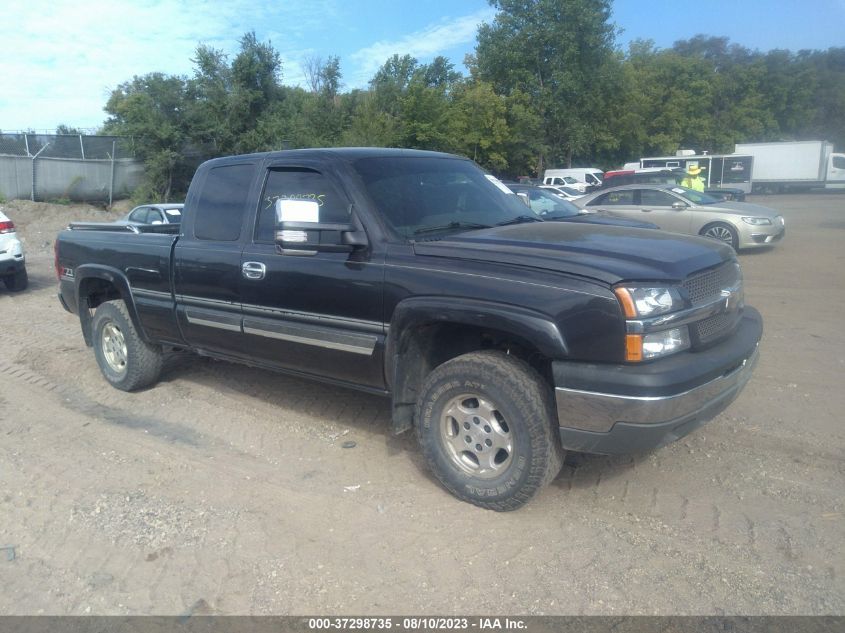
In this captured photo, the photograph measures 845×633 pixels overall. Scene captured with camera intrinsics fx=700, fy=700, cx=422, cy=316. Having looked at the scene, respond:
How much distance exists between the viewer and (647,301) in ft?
11.0

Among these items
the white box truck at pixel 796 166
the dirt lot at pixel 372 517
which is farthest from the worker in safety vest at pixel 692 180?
the white box truck at pixel 796 166

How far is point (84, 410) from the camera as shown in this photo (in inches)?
237

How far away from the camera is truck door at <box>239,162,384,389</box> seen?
13.9ft

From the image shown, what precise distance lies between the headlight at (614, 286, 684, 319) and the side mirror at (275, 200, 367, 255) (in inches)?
63.1

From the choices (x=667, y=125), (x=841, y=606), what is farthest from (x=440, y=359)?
(x=667, y=125)

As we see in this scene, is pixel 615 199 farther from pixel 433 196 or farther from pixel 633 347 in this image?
pixel 633 347

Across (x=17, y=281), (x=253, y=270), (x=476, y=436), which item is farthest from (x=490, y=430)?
(x=17, y=281)

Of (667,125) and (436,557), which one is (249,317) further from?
(667,125)

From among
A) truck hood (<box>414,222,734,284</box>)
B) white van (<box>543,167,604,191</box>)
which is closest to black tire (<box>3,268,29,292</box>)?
truck hood (<box>414,222,734,284</box>)

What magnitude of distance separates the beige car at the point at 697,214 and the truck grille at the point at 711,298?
33.1 ft

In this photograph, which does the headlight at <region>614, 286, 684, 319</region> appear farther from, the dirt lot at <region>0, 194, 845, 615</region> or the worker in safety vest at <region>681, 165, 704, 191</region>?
the worker in safety vest at <region>681, 165, 704, 191</region>

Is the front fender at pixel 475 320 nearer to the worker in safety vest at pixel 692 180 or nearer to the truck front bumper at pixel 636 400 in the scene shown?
the truck front bumper at pixel 636 400

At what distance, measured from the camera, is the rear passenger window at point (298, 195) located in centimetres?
452

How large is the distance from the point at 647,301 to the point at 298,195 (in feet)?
8.17
